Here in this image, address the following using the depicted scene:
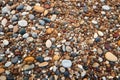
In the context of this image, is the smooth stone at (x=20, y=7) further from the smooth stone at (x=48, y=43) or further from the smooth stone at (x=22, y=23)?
the smooth stone at (x=48, y=43)

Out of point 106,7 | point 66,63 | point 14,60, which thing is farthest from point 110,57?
point 14,60

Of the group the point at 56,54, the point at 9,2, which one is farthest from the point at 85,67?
the point at 9,2

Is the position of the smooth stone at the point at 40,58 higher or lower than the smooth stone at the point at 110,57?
higher

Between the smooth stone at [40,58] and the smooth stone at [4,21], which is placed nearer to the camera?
the smooth stone at [40,58]

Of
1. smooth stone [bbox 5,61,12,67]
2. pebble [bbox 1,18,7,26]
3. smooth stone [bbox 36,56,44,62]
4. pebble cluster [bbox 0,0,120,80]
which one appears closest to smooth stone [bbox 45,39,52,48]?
pebble cluster [bbox 0,0,120,80]

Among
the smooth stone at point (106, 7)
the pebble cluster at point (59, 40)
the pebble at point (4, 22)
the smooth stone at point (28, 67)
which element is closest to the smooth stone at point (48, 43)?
the pebble cluster at point (59, 40)

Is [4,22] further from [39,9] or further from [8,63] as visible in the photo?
[8,63]

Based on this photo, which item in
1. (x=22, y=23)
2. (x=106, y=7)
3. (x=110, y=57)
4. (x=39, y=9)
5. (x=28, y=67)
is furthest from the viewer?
(x=106, y=7)

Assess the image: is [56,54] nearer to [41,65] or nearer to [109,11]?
[41,65]

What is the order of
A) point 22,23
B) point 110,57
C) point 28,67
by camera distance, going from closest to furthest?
point 28,67 < point 110,57 < point 22,23
